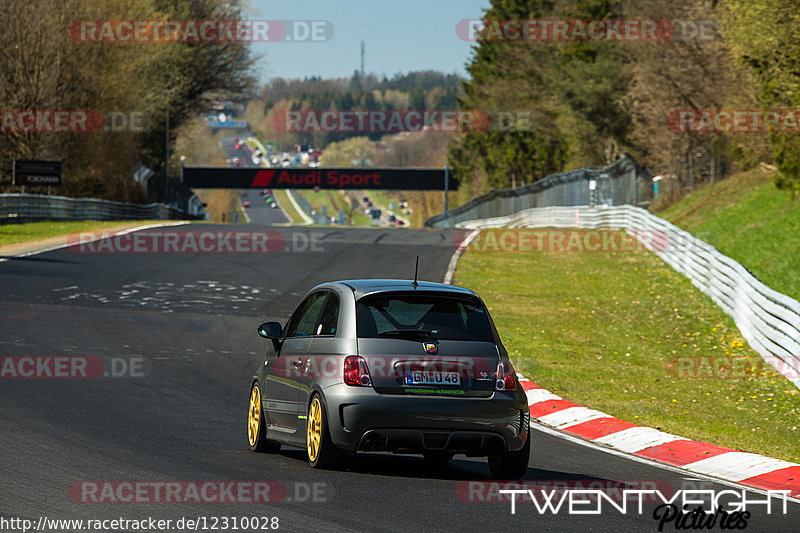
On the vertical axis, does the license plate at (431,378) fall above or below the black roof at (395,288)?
below

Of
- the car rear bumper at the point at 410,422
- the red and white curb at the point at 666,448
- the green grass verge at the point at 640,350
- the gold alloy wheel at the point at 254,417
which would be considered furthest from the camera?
the green grass verge at the point at 640,350

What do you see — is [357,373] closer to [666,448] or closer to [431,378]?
[431,378]

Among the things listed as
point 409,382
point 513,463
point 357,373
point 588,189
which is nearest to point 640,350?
point 513,463

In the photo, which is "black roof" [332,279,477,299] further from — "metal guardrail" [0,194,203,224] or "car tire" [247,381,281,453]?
"metal guardrail" [0,194,203,224]

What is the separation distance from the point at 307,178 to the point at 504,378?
85122mm

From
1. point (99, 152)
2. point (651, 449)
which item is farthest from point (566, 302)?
point (99, 152)

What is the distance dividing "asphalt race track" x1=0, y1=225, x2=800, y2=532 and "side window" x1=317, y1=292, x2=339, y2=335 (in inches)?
42.5

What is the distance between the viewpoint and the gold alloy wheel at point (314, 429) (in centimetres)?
870

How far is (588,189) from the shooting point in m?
48.2

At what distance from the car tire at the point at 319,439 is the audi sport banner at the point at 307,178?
8260 centimetres

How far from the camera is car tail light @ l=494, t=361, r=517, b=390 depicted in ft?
28.3

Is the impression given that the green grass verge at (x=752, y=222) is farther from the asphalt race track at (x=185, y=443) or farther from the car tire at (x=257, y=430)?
the car tire at (x=257, y=430)

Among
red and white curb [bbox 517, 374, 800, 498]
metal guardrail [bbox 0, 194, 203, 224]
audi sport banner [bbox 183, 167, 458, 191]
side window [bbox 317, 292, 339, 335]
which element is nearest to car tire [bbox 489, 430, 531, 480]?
side window [bbox 317, 292, 339, 335]

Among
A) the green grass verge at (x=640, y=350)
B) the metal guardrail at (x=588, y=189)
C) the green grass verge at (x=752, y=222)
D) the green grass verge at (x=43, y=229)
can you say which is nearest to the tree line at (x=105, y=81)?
the green grass verge at (x=43, y=229)
